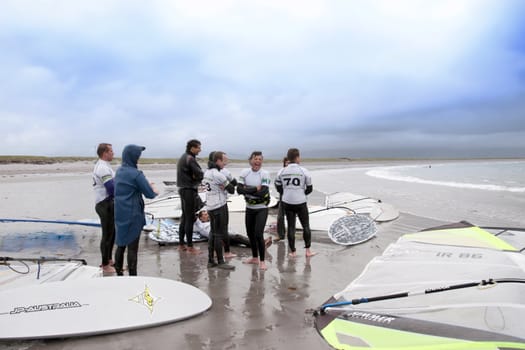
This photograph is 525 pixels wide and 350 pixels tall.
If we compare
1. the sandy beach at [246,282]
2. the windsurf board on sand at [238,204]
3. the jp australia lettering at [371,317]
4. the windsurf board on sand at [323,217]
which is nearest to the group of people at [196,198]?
the sandy beach at [246,282]

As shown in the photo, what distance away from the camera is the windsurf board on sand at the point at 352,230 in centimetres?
707

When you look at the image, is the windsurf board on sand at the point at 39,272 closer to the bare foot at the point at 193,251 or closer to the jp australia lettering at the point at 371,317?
the bare foot at the point at 193,251

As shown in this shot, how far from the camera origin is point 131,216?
4273 mm

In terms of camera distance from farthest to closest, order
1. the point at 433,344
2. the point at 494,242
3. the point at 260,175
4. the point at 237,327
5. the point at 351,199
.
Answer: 1. the point at 351,199
2. the point at 260,175
3. the point at 494,242
4. the point at 237,327
5. the point at 433,344

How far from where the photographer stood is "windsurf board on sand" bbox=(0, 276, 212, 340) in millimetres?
3162

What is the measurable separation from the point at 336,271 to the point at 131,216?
2.90m

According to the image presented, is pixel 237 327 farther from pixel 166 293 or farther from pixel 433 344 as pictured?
pixel 433 344

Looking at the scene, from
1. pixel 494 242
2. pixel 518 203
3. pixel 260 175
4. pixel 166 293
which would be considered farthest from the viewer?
pixel 518 203

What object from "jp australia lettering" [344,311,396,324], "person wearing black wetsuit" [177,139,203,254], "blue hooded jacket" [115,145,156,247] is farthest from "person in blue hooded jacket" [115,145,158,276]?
"jp australia lettering" [344,311,396,324]

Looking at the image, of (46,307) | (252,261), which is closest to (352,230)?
(252,261)

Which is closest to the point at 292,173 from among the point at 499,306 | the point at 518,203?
the point at 499,306

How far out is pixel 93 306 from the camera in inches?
135

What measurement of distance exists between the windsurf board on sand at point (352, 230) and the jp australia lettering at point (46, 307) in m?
4.76

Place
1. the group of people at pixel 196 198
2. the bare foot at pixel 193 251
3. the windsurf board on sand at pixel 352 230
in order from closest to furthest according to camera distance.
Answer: the group of people at pixel 196 198 → the bare foot at pixel 193 251 → the windsurf board on sand at pixel 352 230
